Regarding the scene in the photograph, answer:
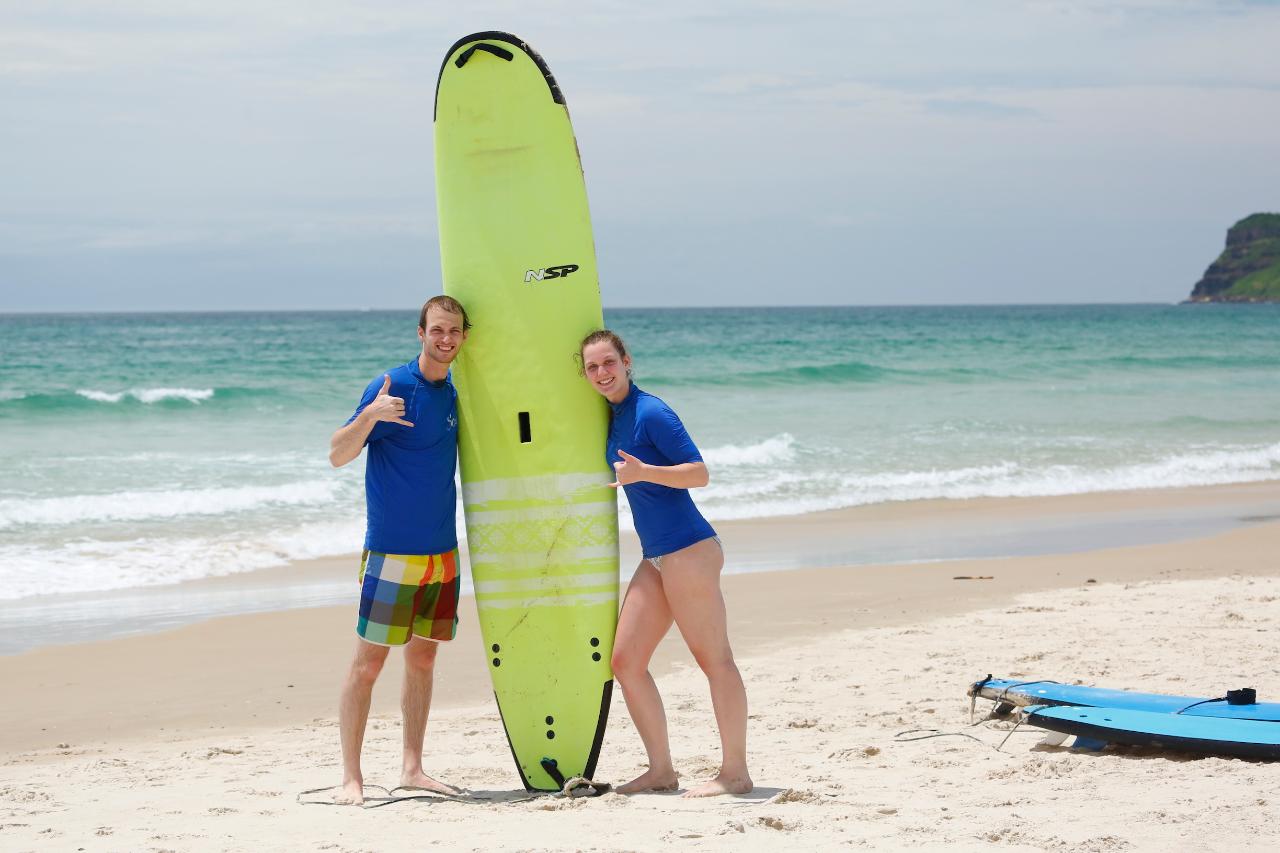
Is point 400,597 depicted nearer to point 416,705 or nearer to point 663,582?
point 416,705

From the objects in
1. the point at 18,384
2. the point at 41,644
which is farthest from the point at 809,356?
the point at 41,644

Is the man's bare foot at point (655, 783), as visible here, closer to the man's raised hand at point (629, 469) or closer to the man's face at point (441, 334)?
the man's raised hand at point (629, 469)

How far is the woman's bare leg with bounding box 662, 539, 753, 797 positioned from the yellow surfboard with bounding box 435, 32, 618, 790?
540 millimetres

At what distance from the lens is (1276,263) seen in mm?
101500

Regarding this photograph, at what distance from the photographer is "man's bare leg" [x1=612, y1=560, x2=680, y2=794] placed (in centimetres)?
383

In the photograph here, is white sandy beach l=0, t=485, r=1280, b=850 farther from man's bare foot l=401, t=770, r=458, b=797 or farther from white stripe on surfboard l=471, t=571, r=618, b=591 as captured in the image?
white stripe on surfboard l=471, t=571, r=618, b=591

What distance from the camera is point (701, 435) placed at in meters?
16.0

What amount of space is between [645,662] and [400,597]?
0.76 m

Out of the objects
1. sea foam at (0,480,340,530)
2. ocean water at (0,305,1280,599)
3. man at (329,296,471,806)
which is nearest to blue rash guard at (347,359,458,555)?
man at (329,296,471,806)

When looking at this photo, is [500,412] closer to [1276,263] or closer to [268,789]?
[268,789]

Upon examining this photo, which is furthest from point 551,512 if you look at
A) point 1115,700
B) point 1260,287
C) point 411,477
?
point 1260,287

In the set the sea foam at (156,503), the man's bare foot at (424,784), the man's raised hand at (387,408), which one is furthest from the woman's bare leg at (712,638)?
the sea foam at (156,503)

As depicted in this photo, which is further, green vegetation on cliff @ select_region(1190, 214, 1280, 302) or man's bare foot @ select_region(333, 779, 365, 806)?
green vegetation on cliff @ select_region(1190, 214, 1280, 302)

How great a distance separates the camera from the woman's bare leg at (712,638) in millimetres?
3748
